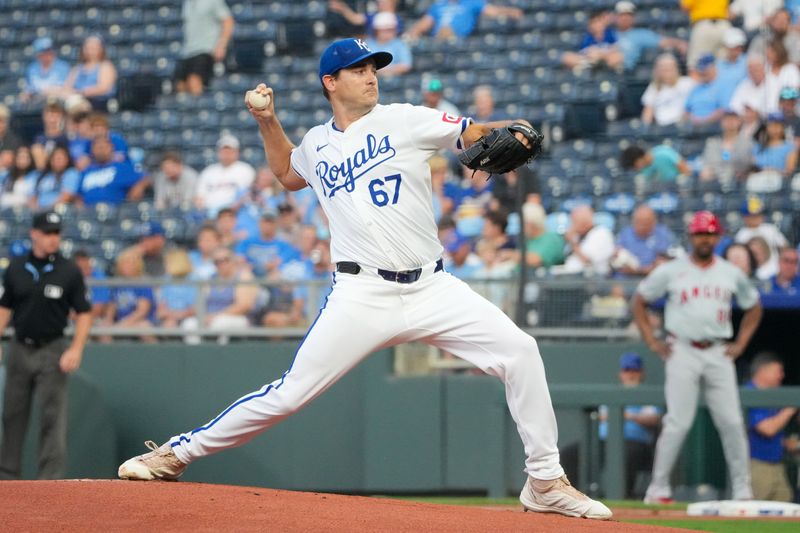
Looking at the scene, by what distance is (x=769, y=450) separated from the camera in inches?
336

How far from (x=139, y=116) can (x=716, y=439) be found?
292 inches

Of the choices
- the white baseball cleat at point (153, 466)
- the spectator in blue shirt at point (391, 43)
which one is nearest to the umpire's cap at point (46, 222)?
the white baseball cleat at point (153, 466)

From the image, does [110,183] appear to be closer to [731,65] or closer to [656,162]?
[656,162]

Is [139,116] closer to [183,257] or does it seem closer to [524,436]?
[183,257]

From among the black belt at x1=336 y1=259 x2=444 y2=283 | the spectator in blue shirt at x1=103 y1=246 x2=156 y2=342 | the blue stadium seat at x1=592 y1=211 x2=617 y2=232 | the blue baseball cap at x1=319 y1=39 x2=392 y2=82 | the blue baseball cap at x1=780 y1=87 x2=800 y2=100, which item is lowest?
the spectator in blue shirt at x1=103 y1=246 x2=156 y2=342

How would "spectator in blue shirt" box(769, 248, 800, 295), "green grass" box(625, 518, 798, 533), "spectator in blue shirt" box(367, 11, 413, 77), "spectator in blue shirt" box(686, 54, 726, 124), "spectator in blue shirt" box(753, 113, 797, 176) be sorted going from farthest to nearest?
"spectator in blue shirt" box(367, 11, 413, 77) → "spectator in blue shirt" box(686, 54, 726, 124) → "spectator in blue shirt" box(753, 113, 797, 176) → "spectator in blue shirt" box(769, 248, 800, 295) → "green grass" box(625, 518, 798, 533)

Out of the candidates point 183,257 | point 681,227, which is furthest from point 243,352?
point 681,227

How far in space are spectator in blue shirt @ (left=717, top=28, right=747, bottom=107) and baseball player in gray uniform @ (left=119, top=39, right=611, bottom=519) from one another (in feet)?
22.0

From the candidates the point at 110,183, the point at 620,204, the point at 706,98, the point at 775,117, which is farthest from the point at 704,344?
the point at 110,183

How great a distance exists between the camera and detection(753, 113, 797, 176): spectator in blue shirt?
1029cm

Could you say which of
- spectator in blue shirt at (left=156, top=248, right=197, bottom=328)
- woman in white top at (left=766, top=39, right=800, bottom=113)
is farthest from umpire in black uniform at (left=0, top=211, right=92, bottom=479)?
woman in white top at (left=766, top=39, right=800, bottom=113)

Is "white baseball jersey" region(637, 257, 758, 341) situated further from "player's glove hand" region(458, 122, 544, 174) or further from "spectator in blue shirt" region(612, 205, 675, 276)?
"player's glove hand" region(458, 122, 544, 174)

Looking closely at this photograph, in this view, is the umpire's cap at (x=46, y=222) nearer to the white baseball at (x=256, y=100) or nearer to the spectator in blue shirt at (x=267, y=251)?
the spectator in blue shirt at (x=267, y=251)

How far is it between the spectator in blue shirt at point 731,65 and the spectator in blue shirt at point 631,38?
2.81 ft
